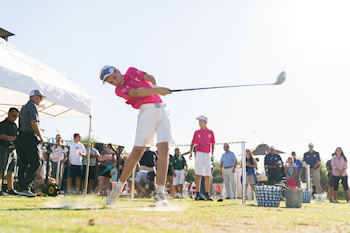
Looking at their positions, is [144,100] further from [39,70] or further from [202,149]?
[202,149]

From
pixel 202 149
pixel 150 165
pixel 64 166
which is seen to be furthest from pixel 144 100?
pixel 64 166

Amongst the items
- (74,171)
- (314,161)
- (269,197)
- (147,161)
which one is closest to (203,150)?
(147,161)

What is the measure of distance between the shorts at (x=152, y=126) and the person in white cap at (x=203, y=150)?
412cm

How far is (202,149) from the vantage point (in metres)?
8.53

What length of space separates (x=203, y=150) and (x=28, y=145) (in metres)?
4.14

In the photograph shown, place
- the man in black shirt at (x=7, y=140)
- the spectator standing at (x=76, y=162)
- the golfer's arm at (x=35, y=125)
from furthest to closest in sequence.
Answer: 1. the spectator standing at (x=76, y=162)
2. the man in black shirt at (x=7, y=140)
3. the golfer's arm at (x=35, y=125)

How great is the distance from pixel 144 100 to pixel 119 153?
4.22 metres

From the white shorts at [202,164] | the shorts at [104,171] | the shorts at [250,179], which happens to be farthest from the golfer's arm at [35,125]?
the shorts at [250,179]

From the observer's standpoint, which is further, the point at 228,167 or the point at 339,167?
the point at 228,167

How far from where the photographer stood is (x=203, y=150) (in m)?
8.53

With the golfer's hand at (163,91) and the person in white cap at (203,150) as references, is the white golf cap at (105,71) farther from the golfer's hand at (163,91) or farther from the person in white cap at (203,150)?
the person in white cap at (203,150)

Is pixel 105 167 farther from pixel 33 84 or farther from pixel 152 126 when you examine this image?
pixel 152 126

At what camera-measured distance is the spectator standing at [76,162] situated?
10242 mm

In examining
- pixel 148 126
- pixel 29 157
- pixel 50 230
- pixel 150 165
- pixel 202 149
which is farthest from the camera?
pixel 150 165
